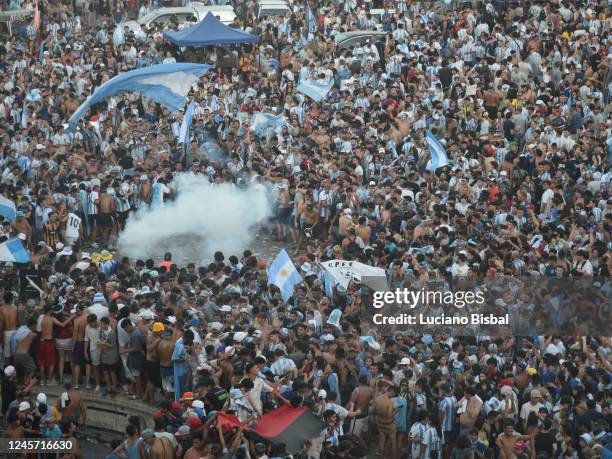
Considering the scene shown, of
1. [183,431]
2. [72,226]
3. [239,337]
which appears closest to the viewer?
[183,431]

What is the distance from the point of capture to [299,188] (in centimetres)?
2262

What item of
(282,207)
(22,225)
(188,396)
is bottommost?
(282,207)

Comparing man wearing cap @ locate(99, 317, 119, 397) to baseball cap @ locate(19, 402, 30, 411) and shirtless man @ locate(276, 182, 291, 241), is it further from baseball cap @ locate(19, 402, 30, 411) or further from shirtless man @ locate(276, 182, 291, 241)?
shirtless man @ locate(276, 182, 291, 241)

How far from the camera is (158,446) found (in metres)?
14.2

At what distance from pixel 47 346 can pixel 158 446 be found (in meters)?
3.74

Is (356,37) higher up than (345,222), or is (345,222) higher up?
(356,37)

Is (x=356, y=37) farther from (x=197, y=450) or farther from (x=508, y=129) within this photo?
(x=197, y=450)

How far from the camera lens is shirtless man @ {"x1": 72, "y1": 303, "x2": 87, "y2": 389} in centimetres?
1725

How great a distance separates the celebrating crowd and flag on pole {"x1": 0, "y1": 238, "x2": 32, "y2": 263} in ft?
0.47

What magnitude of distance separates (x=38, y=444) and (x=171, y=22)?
1786 centimetres

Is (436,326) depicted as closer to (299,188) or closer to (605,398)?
(605,398)

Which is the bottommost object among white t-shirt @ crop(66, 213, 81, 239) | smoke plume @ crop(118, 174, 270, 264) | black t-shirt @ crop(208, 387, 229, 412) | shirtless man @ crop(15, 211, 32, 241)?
smoke plume @ crop(118, 174, 270, 264)

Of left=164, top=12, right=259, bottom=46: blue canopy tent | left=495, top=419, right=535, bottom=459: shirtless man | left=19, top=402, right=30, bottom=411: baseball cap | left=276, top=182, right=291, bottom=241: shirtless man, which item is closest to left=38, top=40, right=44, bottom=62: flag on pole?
left=164, top=12, right=259, bottom=46: blue canopy tent

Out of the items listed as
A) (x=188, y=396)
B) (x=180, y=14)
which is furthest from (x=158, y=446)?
(x=180, y=14)
